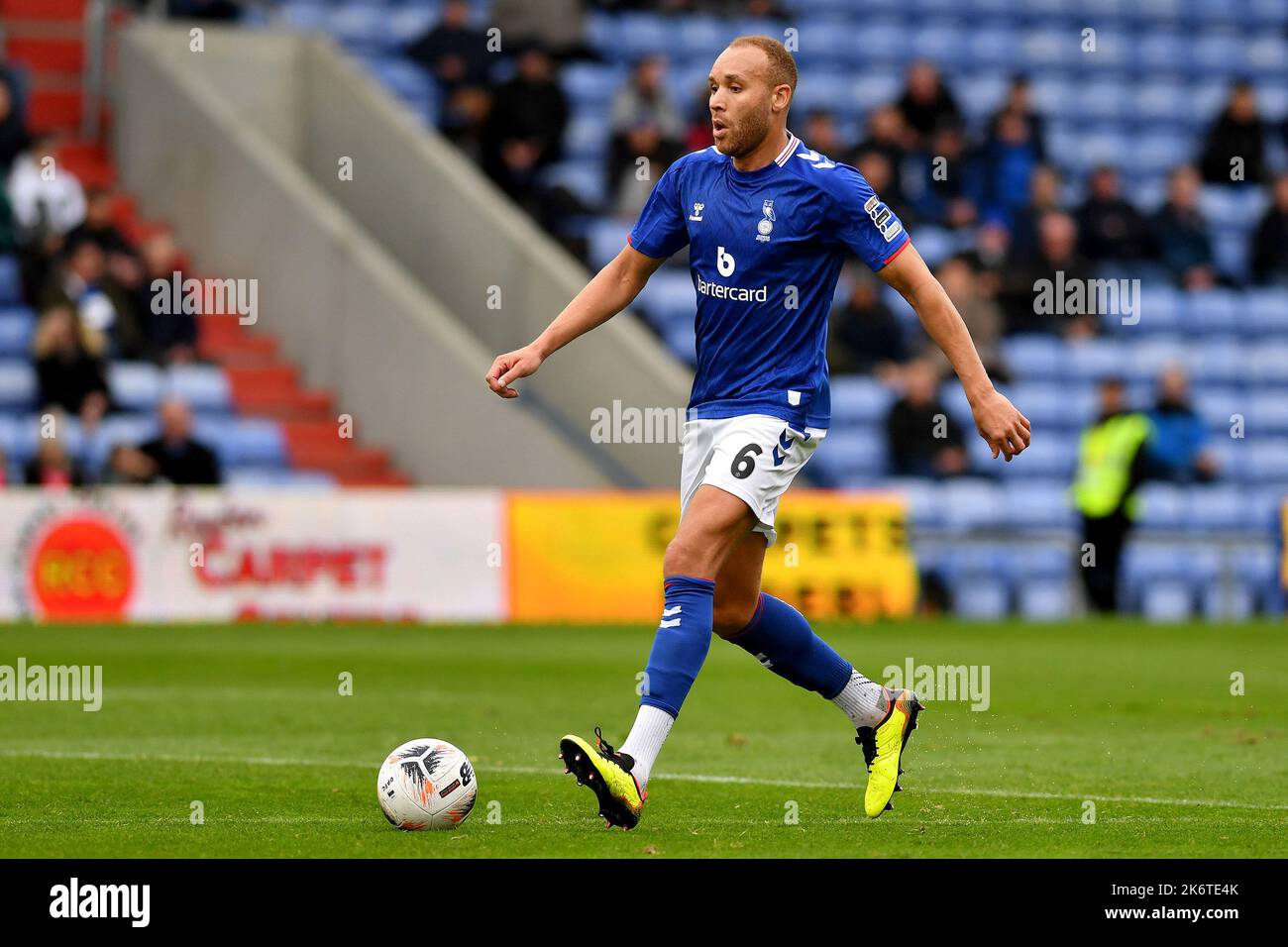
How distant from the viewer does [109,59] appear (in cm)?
2208

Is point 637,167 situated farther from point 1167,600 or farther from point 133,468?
point 1167,600

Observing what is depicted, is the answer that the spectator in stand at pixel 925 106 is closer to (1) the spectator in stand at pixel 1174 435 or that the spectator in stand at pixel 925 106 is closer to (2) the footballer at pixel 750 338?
(1) the spectator in stand at pixel 1174 435

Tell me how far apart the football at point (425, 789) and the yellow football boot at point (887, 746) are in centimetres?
130

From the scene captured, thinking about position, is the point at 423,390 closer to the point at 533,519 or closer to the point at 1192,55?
the point at 533,519

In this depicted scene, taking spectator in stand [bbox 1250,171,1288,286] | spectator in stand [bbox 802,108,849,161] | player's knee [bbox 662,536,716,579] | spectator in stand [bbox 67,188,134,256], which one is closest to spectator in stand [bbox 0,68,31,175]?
spectator in stand [bbox 67,188,134,256]

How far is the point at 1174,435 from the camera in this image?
2062cm

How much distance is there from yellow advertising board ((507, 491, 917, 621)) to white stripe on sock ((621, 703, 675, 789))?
35.6ft

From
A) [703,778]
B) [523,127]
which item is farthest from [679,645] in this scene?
[523,127]

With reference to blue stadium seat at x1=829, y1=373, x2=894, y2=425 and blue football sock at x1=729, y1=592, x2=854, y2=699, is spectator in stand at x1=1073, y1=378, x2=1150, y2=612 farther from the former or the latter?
blue football sock at x1=729, y1=592, x2=854, y2=699

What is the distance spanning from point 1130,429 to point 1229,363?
4.43 m

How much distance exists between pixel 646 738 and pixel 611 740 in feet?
9.64

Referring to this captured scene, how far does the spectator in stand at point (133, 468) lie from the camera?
17.5m

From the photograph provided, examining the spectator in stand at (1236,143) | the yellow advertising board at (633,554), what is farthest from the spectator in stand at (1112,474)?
the spectator in stand at (1236,143)
